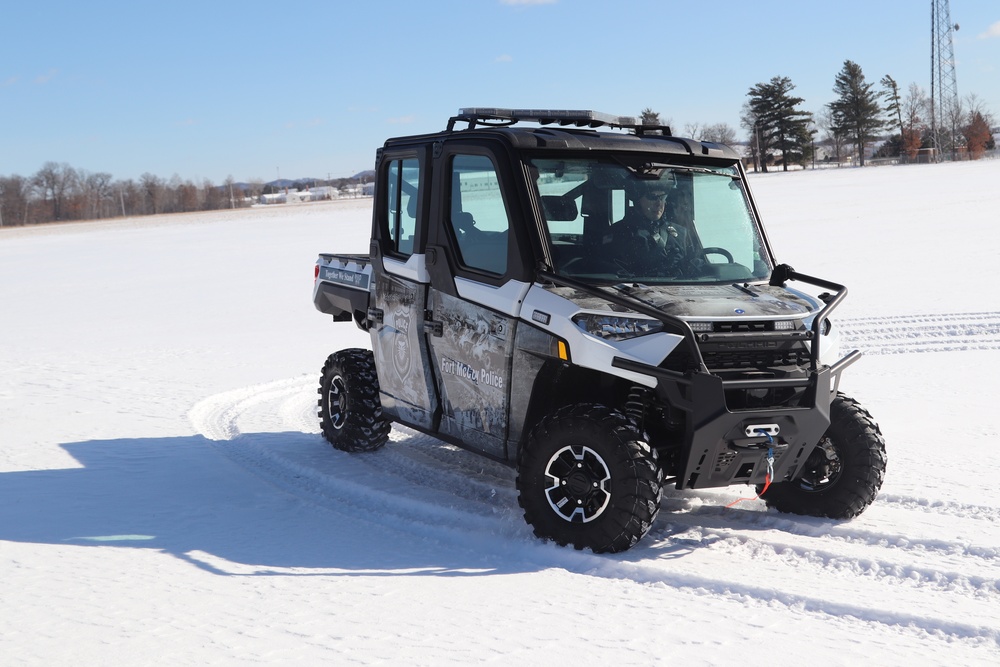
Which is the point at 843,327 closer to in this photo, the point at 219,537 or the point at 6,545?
the point at 219,537

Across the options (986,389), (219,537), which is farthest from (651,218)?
(986,389)

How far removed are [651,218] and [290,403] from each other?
15.4 ft

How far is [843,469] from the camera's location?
5328 mm

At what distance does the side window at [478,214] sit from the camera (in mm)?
5453

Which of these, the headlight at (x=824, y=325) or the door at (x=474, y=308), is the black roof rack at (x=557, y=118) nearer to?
the door at (x=474, y=308)

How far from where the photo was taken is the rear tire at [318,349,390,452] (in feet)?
23.2

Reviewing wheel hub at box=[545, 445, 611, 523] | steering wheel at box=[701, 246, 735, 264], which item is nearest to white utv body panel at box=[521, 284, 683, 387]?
wheel hub at box=[545, 445, 611, 523]

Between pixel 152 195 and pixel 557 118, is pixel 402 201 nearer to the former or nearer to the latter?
pixel 557 118

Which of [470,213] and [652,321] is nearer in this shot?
[652,321]

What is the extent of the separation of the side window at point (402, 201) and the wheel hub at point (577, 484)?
77.7 inches

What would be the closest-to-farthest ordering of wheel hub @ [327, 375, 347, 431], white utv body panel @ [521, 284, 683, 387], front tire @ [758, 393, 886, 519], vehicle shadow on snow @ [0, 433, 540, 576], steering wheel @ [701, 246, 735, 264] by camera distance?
white utv body panel @ [521, 284, 683, 387]
vehicle shadow on snow @ [0, 433, 540, 576]
front tire @ [758, 393, 886, 519]
steering wheel @ [701, 246, 735, 264]
wheel hub @ [327, 375, 347, 431]

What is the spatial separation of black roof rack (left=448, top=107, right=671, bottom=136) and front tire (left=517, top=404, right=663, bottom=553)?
85.1 inches

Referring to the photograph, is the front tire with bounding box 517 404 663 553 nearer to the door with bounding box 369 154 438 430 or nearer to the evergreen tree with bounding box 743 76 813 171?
the door with bounding box 369 154 438 430

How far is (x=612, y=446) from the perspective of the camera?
4.72 metres
